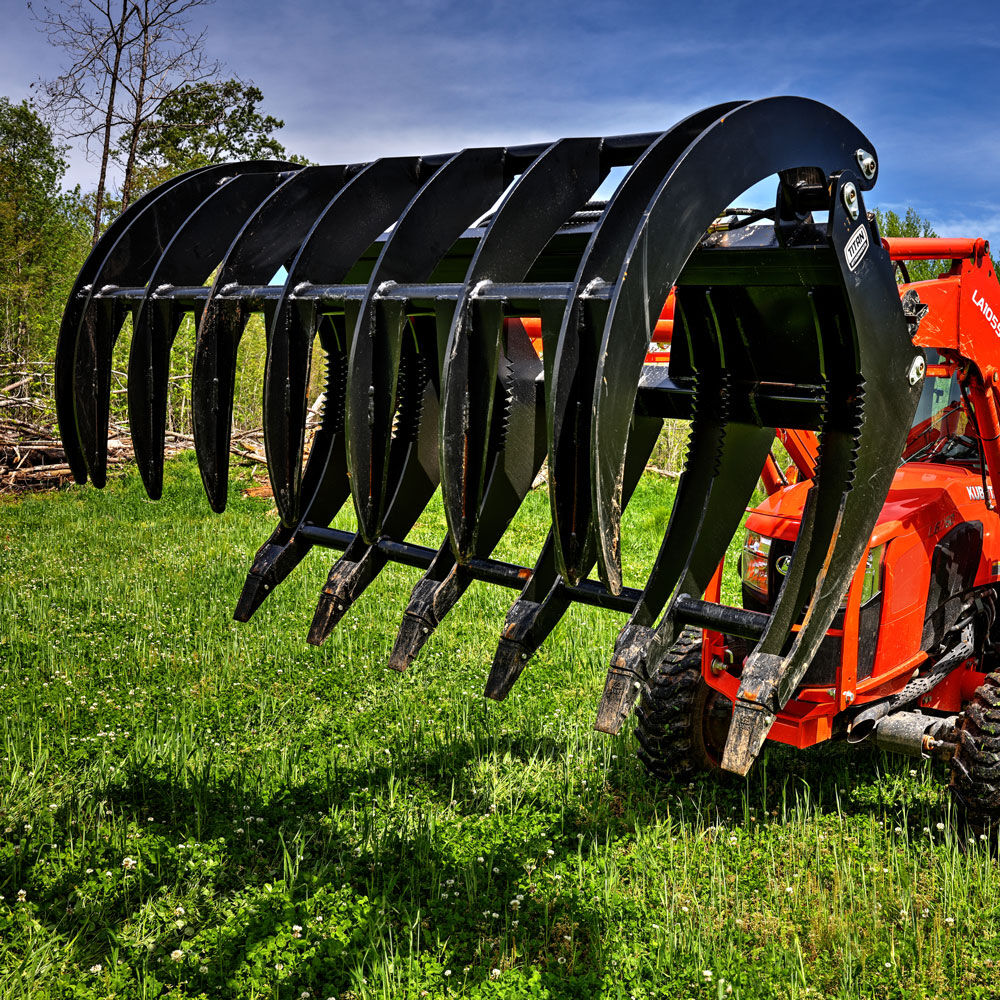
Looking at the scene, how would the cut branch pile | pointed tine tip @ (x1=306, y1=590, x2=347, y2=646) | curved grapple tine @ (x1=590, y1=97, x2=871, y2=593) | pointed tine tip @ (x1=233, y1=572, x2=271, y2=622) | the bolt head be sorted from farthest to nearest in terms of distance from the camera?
the cut branch pile < pointed tine tip @ (x1=233, y1=572, x2=271, y2=622) < pointed tine tip @ (x1=306, y1=590, x2=347, y2=646) < the bolt head < curved grapple tine @ (x1=590, y1=97, x2=871, y2=593)

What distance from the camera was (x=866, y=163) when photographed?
2355 millimetres

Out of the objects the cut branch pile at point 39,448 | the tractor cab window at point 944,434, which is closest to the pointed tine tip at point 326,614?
the tractor cab window at point 944,434

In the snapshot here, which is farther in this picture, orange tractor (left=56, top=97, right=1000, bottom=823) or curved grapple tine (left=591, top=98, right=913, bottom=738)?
orange tractor (left=56, top=97, right=1000, bottom=823)

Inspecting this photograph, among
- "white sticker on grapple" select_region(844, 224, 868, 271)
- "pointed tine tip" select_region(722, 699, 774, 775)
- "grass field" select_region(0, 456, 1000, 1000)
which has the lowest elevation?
"grass field" select_region(0, 456, 1000, 1000)

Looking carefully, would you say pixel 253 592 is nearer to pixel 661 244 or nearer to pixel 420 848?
pixel 420 848

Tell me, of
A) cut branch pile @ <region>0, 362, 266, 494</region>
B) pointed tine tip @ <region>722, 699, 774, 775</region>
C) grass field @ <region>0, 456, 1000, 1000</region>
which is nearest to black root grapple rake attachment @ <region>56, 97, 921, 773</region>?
pointed tine tip @ <region>722, 699, 774, 775</region>

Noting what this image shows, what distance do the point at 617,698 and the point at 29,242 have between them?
21675 mm

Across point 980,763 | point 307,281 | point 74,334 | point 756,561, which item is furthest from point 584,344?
point 980,763

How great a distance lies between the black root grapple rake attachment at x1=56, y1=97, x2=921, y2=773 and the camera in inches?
79.6

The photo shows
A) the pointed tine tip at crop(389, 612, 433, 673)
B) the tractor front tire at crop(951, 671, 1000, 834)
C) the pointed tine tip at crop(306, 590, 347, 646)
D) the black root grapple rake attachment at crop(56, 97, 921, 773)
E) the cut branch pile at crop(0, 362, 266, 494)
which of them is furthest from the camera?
the cut branch pile at crop(0, 362, 266, 494)

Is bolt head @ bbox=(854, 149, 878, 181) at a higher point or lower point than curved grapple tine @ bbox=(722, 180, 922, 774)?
higher

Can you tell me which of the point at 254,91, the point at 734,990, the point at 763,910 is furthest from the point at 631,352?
the point at 254,91

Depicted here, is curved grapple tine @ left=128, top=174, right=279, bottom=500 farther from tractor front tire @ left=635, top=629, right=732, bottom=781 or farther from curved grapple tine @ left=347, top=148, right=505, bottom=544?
tractor front tire @ left=635, top=629, right=732, bottom=781

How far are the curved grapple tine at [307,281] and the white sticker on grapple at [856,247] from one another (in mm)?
1231
